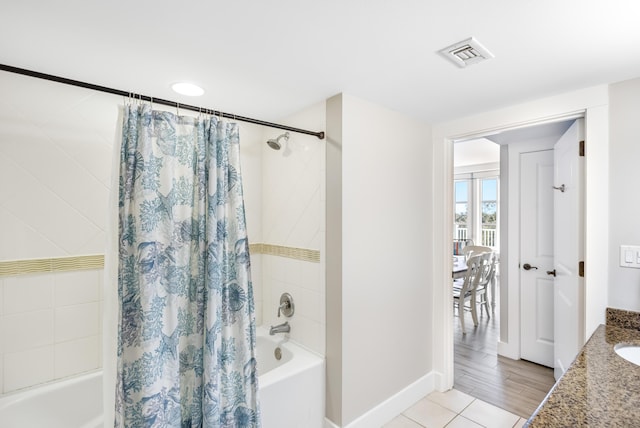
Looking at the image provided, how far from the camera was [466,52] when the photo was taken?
143cm

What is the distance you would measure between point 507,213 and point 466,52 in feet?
7.09

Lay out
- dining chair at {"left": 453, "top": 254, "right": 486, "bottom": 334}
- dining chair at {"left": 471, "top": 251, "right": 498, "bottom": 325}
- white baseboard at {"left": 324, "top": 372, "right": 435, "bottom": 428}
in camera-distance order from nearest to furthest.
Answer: white baseboard at {"left": 324, "top": 372, "right": 435, "bottom": 428}, dining chair at {"left": 453, "top": 254, "right": 486, "bottom": 334}, dining chair at {"left": 471, "top": 251, "right": 498, "bottom": 325}

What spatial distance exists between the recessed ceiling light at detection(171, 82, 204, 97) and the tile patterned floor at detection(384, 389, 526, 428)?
2497mm

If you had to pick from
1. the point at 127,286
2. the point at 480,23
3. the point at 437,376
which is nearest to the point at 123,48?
the point at 127,286

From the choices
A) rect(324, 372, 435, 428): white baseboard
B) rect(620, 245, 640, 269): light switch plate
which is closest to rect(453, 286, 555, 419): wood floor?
rect(324, 372, 435, 428): white baseboard

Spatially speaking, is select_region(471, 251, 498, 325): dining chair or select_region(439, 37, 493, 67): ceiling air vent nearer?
select_region(439, 37, 493, 67): ceiling air vent

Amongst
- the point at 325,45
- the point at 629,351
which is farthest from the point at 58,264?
the point at 629,351

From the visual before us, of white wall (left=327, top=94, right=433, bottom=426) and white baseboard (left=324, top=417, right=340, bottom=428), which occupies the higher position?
white wall (left=327, top=94, right=433, bottom=426)

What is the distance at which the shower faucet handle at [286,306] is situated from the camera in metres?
2.27

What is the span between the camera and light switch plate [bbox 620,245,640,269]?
1.63 meters

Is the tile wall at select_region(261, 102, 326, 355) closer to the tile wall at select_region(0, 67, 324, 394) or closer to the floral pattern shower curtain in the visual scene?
the tile wall at select_region(0, 67, 324, 394)

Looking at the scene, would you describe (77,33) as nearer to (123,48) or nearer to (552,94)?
(123,48)

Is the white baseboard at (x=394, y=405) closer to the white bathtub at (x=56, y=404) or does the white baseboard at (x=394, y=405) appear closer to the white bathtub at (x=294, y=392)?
the white bathtub at (x=294, y=392)

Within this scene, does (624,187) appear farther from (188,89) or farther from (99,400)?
(99,400)
